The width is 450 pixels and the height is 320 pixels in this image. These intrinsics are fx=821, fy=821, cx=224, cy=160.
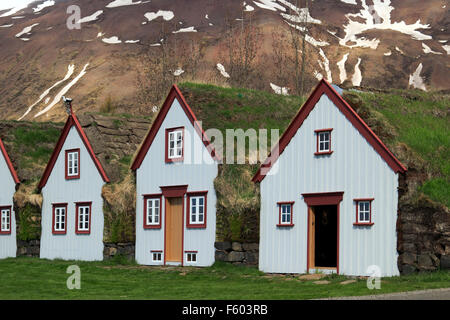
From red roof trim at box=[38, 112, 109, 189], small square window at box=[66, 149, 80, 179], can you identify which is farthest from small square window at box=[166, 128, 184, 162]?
small square window at box=[66, 149, 80, 179]

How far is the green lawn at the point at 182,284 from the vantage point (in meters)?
21.3

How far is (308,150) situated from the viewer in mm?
27922

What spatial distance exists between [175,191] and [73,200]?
701 cm

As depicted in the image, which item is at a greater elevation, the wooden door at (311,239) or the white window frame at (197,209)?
the white window frame at (197,209)

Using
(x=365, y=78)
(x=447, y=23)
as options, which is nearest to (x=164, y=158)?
(x=365, y=78)

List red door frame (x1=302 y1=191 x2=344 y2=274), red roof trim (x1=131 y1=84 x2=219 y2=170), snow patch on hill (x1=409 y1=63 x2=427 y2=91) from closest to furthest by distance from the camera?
red door frame (x1=302 y1=191 x2=344 y2=274) < red roof trim (x1=131 y1=84 x2=219 y2=170) < snow patch on hill (x1=409 y1=63 x2=427 y2=91)

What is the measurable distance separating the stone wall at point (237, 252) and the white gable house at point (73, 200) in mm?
7397

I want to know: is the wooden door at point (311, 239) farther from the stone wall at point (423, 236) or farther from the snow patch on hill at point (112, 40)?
the snow patch on hill at point (112, 40)

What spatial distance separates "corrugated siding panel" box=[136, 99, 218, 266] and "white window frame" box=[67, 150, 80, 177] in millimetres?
4454

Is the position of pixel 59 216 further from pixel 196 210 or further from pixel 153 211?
pixel 196 210

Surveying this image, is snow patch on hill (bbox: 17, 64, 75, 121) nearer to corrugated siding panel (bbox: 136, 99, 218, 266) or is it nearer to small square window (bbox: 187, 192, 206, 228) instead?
corrugated siding panel (bbox: 136, 99, 218, 266)

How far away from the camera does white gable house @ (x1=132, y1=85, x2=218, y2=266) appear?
31734 mm

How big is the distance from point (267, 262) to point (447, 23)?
17803 cm

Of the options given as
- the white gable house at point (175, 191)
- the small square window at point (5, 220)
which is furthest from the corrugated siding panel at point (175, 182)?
the small square window at point (5, 220)
